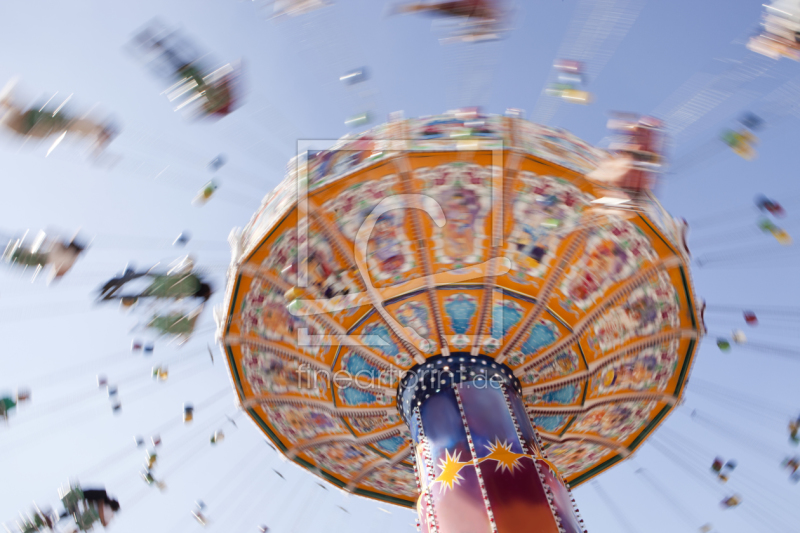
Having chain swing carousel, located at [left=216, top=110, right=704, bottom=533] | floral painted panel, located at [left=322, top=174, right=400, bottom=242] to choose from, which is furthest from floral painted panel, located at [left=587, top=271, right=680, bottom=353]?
floral painted panel, located at [left=322, top=174, right=400, bottom=242]

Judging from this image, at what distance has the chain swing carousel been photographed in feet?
20.1

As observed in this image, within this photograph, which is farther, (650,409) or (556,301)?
(650,409)

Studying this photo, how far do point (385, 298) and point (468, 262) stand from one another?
130 cm

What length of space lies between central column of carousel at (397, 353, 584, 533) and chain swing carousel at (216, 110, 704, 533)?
2 cm

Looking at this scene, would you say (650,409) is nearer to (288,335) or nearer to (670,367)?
(670,367)

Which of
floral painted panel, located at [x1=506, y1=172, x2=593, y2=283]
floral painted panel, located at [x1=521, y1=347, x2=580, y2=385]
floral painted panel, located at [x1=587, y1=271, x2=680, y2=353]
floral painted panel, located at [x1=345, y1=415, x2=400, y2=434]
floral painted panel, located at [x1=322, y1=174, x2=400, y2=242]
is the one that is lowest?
floral painted panel, located at [x1=345, y1=415, x2=400, y2=434]

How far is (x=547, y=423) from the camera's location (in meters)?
8.26

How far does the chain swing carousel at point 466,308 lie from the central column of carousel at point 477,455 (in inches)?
0.9

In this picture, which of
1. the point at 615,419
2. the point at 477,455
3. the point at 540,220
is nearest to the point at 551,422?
the point at 615,419

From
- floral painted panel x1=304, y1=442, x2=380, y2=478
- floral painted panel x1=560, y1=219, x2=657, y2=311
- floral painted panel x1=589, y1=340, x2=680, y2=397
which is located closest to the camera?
floral painted panel x1=560, y1=219, x2=657, y2=311

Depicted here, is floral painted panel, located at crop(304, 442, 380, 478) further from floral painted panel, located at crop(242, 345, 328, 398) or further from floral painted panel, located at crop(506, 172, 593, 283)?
floral painted panel, located at crop(506, 172, 593, 283)

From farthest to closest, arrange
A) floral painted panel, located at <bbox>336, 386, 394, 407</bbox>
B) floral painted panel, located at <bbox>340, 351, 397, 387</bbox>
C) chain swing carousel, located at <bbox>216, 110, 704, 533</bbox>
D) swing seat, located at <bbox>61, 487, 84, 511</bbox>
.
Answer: floral painted panel, located at <bbox>336, 386, 394, 407</bbox> < floral painted panel, located at <bbox>340, 351, 397, 387</bbox> < swing seat, located at <bbox>61, 487, 84, 511</bbox> < chain swing carousel, located at <bbox>216, 110, 704, 533</bbox>

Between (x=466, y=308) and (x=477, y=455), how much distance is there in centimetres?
207

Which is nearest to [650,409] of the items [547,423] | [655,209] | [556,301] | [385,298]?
[547,423]
